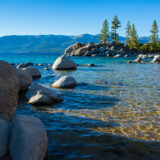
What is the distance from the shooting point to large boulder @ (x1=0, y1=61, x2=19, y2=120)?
17.1 ft

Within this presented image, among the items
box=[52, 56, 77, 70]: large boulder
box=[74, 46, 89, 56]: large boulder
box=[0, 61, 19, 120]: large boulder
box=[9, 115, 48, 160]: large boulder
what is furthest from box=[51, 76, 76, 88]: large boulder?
box=[74, 46, 89, 56]: large boulder

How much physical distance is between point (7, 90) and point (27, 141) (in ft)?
6.78

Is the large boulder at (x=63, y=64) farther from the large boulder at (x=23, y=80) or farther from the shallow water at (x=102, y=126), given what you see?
the shallow water at (x=102, y=126)

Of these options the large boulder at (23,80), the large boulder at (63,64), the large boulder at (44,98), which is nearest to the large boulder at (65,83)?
the large boulder at (23,80)

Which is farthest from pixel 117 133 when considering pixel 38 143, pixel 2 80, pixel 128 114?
pixel 2 80

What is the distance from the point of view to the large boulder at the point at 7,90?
17.1 feet

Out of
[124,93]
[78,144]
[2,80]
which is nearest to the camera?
[78,144]

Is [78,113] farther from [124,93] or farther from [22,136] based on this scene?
[124,93]

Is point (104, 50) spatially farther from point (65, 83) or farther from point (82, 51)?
point (65, 83)

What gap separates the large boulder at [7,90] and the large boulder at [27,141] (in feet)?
4.01

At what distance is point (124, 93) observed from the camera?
10211mm

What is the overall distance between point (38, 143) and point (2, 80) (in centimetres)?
225

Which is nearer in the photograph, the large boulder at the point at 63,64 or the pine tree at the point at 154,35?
the large boulder at the point at 63,64

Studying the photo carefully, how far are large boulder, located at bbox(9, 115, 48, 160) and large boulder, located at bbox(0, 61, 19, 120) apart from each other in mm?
1221
